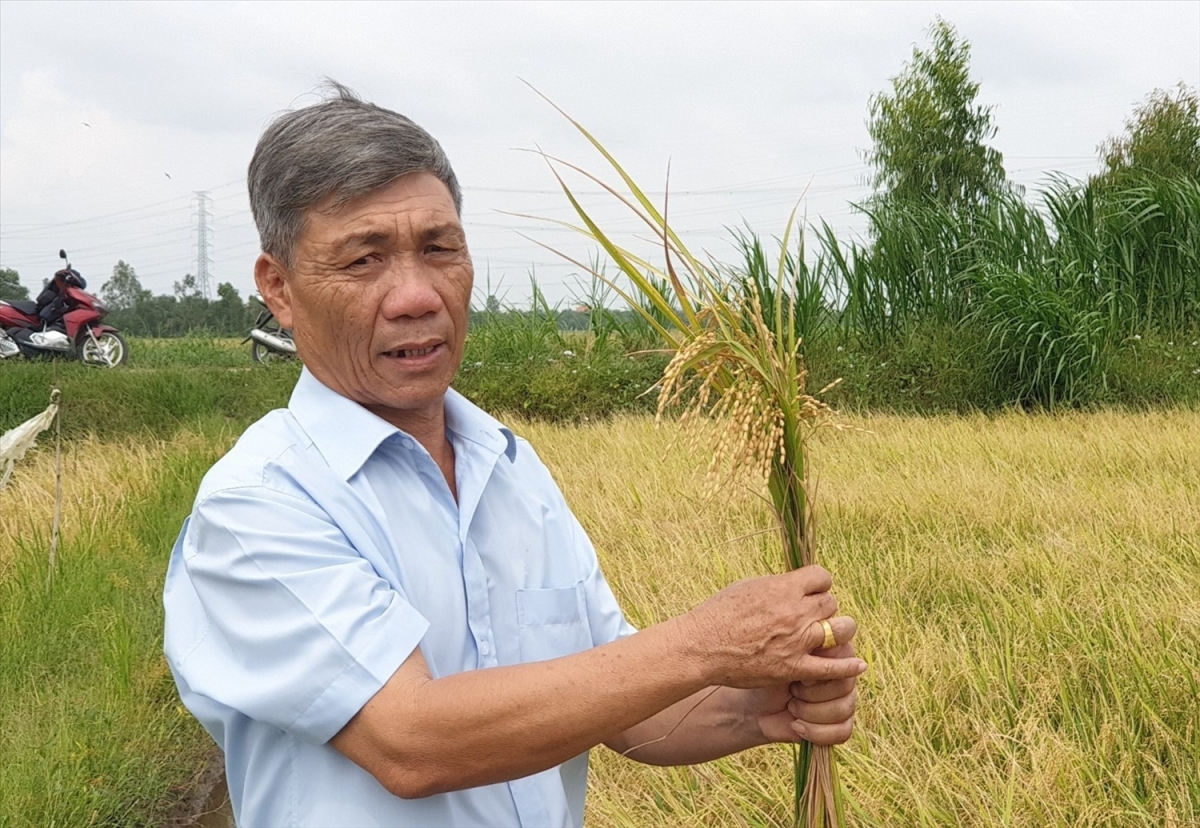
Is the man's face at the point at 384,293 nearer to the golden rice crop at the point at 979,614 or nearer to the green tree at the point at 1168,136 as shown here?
the golden rice crop at the point at 979,614

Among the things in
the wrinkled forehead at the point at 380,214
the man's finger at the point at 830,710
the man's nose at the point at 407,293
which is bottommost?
the man's finger at the point at 830,710

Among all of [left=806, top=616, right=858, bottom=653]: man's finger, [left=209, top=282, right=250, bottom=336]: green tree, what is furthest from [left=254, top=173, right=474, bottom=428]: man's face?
[left=209, top=282, right=250, bottom=336]: green tree

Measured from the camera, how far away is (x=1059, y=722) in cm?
284

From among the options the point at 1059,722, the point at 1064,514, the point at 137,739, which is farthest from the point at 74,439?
the point at 1059,722

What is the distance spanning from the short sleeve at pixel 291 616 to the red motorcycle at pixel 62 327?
1380cm

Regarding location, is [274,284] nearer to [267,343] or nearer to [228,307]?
[267,343]

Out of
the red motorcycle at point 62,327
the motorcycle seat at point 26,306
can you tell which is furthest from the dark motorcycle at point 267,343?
the motorcycle seat at point 26,306

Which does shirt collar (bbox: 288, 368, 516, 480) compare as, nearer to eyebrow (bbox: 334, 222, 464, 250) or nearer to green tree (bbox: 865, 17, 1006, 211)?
eyebrow (bbox: 334, 222, 464, 250)

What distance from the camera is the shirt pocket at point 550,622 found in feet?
4.98

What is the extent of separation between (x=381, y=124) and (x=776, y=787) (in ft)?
5.75

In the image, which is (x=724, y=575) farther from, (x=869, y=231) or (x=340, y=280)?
(x=869, y=231)

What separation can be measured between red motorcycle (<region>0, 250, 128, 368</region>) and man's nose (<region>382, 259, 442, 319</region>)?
537 inches

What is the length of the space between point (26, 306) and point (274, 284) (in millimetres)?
14838

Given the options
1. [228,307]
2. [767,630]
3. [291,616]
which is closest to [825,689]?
Result: [767,630]
